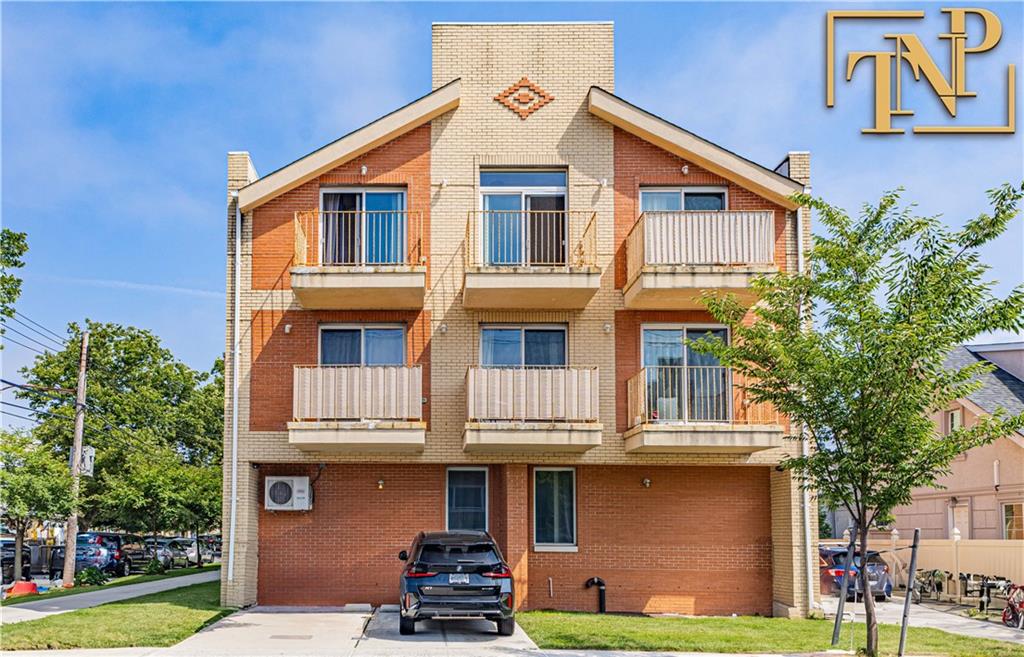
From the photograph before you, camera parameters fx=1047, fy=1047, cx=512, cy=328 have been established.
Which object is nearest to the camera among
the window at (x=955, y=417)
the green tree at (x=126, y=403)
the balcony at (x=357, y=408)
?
the balcony at (x=357, y=408)

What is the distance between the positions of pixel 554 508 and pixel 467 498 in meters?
1.71

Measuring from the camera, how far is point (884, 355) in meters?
12.7

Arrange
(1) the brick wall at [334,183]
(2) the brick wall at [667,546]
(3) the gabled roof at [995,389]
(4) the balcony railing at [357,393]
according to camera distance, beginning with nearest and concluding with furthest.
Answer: (4) the balcony railing at [357,393], (2) the brick wall at [667,546], (1) the brick wall at [334,183], (3) the gabled roof at [995,389]

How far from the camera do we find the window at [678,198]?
20.7 meters

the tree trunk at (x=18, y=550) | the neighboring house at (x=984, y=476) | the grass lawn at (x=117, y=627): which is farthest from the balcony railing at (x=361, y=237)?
the tree trunk at (x=18, y=550)

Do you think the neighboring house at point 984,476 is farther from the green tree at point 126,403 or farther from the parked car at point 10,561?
the green tree at point 126,403

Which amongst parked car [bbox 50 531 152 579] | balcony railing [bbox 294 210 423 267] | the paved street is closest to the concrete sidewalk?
balcony railing [bbox 294 210 423 267]

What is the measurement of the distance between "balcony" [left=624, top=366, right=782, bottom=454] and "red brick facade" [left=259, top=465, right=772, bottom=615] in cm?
136

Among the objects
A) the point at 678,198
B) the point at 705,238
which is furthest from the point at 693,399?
the point at 678,198

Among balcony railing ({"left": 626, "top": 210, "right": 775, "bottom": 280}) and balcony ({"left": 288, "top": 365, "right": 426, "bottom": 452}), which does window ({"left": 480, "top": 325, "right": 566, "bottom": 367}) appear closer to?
balcony ({"left": 288, "top": 365, "right": 426, "bottom": 452})

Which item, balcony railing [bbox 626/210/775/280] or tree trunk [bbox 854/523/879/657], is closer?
tree trunk [bbox 854/523/879/657]

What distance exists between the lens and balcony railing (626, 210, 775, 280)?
758 inches

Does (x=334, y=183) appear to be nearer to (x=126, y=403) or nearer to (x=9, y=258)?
(x=9, y=258)

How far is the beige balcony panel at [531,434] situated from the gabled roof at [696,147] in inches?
227
